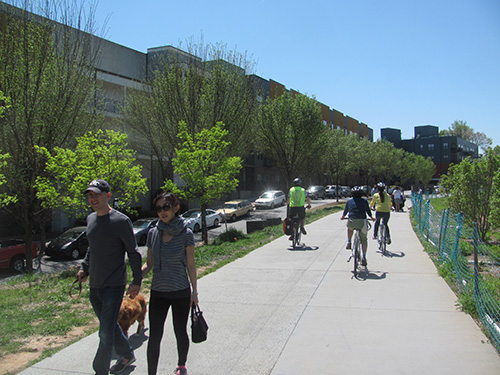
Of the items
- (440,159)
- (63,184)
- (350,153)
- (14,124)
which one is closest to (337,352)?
(63,184)

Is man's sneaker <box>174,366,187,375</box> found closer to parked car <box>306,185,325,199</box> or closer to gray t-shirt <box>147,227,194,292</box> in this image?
gray t-shirt <box>147,227,194,292</box>

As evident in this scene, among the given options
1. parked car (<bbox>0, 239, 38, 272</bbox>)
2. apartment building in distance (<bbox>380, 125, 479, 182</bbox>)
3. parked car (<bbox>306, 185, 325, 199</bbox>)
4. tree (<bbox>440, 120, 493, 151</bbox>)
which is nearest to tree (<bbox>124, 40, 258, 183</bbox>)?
parked car (<bbox>0, 239, 38, 272</bbox>)

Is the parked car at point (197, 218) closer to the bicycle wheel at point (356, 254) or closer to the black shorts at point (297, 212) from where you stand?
the black shorts at point (297, 212)

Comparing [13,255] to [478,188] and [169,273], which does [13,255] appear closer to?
[169,273]

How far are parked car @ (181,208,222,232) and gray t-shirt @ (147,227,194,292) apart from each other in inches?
769

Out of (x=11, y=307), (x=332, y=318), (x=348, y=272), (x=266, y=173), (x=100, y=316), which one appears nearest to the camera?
(x=100, y=316)

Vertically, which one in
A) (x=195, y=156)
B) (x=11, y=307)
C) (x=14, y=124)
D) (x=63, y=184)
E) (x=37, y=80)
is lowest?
(x=11, y=307)

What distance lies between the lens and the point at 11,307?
605cm

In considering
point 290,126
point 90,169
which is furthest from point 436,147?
point 90,169

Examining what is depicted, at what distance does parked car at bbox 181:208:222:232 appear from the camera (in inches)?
941

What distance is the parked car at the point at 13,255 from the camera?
1422 cm

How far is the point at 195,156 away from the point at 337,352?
11.0 m

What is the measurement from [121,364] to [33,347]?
129 cm

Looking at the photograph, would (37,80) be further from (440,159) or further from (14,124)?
(440,159)
